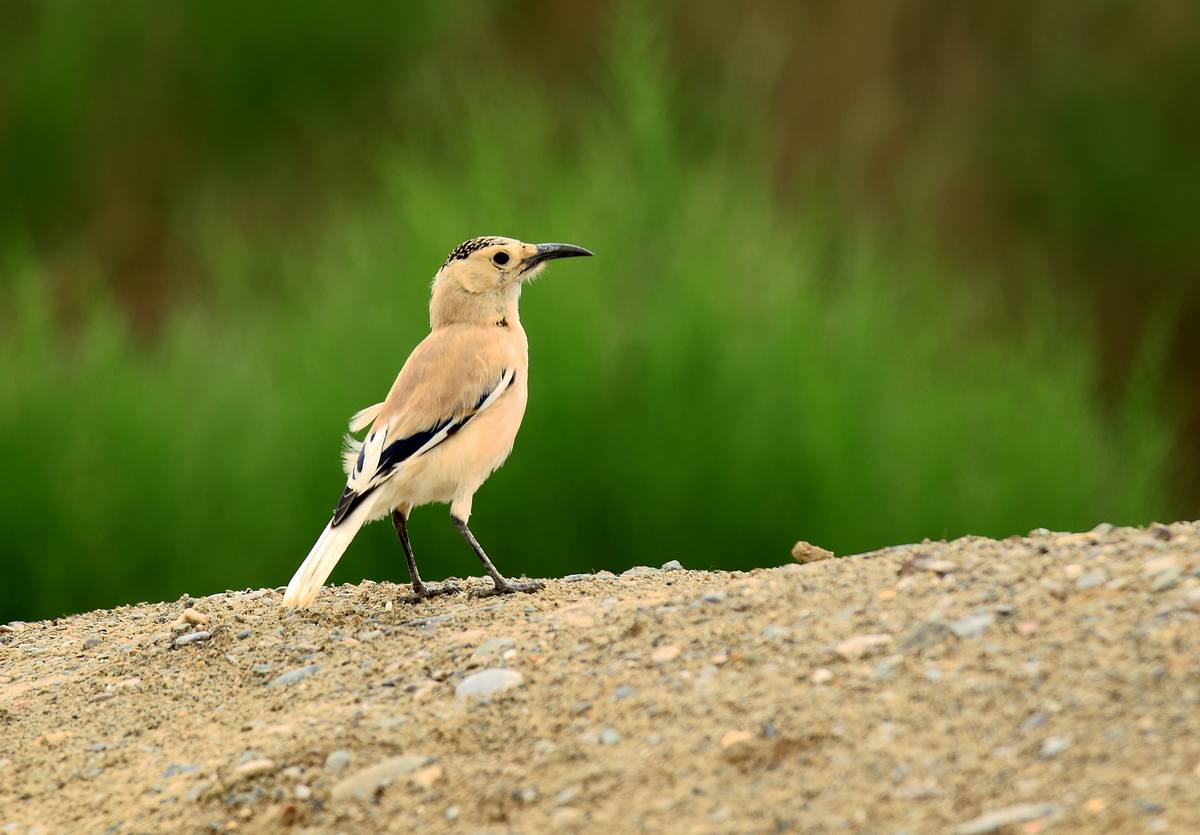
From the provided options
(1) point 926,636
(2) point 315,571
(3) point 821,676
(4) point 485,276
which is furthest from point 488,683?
(4) point 485,276

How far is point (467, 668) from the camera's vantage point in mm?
4832

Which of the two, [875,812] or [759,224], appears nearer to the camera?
[875,812]

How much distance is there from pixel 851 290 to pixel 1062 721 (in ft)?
21.0

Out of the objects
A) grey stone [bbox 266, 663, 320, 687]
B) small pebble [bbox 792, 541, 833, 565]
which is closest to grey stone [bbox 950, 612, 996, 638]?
small pebble [bbox 792, 541, 833, 565]

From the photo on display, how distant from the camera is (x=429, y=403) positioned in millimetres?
5883

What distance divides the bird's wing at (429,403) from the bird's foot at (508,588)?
1.75 ft

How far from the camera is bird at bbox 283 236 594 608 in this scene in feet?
18.6

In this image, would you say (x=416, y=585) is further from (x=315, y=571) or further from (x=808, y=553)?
(x=808, y=553)

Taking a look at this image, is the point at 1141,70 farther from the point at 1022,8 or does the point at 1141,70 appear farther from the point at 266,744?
the point at 266,744

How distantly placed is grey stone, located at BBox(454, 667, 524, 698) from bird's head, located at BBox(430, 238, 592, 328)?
2024 millimetres

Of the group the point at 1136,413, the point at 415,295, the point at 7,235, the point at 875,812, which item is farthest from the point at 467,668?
the point at 7,235

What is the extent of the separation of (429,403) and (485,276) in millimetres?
750

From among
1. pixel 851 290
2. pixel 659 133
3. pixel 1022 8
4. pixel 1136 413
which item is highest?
pixel 1022 8

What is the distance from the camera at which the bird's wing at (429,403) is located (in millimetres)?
5695
